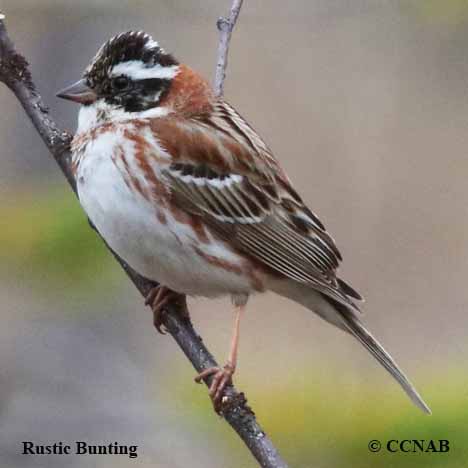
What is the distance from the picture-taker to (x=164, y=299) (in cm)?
527

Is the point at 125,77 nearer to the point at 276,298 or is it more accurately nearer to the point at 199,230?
the point at 199,230

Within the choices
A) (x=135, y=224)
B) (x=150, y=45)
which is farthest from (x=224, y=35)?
(x=135, y=224)

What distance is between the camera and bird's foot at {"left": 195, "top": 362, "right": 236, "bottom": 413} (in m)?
4.80

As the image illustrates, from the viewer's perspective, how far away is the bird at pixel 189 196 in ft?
16.7

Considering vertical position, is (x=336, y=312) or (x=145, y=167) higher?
(x=145, y=167)

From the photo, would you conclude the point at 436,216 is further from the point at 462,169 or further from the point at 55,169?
the point at 55,169

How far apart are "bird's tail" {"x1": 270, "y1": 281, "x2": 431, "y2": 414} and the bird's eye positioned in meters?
1.09

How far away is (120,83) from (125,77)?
3 cm

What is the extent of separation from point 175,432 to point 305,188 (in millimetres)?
4686

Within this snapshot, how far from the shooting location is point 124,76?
5.20 m

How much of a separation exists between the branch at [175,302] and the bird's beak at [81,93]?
146 mm

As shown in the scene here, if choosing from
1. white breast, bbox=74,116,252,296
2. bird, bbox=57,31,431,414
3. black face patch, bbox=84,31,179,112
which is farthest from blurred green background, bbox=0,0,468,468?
black face patch, bbox=84,31,179,112

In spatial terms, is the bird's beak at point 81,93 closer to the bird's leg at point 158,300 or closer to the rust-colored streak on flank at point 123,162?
the rust-colored streak on flank at point 123,162

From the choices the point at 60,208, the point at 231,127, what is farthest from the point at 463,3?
the point at 60,208
